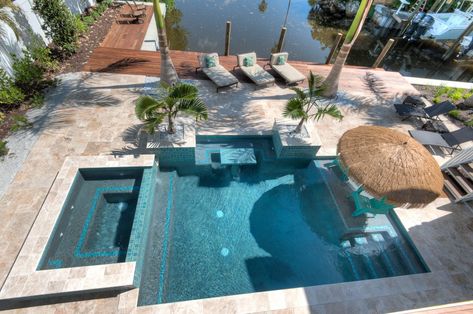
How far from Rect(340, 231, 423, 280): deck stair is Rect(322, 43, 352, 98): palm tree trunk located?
18.9 feet

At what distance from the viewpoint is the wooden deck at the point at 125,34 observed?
1260 centimetres

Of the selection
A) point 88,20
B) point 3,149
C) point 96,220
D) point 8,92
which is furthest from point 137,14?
Result: point 96,220

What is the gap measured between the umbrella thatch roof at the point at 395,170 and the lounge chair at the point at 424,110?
5.05 meters

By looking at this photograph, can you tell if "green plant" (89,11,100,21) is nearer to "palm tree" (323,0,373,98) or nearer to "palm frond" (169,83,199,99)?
"palm frond" (169,83,199,99)

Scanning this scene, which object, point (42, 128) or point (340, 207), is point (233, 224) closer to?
point (340, 207)

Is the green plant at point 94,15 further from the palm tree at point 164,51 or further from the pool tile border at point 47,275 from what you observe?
the pool tile border at point 47,275

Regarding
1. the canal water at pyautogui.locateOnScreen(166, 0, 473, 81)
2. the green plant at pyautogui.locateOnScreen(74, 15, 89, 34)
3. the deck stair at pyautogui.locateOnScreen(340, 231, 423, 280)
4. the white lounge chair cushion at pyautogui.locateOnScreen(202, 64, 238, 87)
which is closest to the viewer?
the deck stair at pyautogui.locateOnScreen(340, 231, 423, 280)

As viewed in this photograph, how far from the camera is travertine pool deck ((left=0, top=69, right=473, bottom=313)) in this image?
212 inches

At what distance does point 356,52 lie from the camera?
20266 mm

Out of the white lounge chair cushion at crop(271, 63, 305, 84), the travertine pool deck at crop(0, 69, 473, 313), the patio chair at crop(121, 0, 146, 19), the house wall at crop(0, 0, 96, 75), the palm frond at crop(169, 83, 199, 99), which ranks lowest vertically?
the travertine pool deck at crop(0, 69, 473, 313)

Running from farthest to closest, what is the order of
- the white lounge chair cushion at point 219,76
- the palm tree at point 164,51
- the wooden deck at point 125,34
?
the wooden deck at point 125,34
the white lounge chair cushion at point 219,76
the palm tree at point 164,51

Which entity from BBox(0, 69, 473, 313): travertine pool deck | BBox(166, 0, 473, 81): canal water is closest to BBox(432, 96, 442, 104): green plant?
BBox(0, 69, 473, 313): travertine pool deck

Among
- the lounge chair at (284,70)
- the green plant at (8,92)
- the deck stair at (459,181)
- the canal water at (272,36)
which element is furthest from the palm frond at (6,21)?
the deck stair at (459,181)

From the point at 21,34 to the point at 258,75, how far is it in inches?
383
